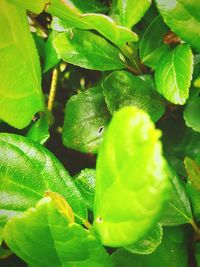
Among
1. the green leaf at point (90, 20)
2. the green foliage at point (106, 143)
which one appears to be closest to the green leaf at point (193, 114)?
the green foliage at point (106, 143)

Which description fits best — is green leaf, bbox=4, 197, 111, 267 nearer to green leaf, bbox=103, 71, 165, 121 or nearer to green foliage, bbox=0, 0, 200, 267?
green foliage, bbox=0, 0, 200, 267

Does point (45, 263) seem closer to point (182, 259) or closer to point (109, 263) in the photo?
point (109, 263)

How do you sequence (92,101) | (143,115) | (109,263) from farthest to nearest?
(92,101)
(109,263)
(143,115)

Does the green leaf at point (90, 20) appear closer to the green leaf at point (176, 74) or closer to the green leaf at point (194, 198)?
the green leaf at point (176, 74)

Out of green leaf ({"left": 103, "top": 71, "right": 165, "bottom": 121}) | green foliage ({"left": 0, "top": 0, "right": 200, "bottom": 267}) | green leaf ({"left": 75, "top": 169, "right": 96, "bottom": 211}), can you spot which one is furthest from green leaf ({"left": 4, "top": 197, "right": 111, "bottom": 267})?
green leaf ({"left": 103, "top": 71, "right": 165, "bottom": 121})

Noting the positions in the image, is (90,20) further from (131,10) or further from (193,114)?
(193,114)

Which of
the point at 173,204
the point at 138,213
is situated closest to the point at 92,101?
the point at 173,204
